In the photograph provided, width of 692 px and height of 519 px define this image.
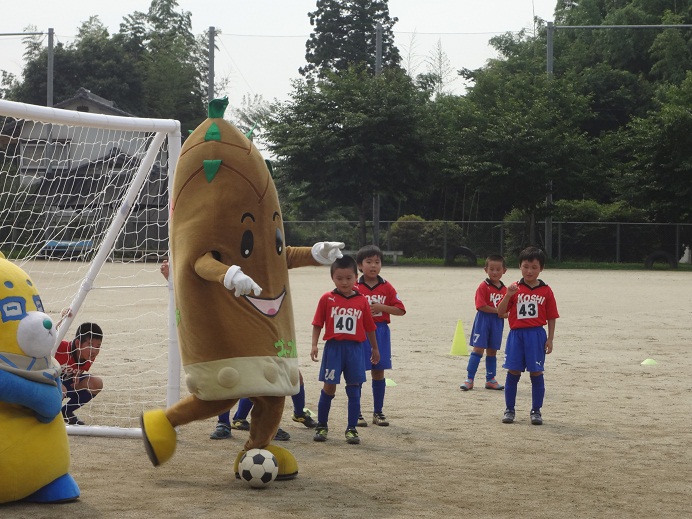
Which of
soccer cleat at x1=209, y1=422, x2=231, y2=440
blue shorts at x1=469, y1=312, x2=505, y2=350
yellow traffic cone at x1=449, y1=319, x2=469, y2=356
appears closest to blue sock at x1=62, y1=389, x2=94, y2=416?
soccer cleat at x1=209, y1=422, x2=231, y2=440

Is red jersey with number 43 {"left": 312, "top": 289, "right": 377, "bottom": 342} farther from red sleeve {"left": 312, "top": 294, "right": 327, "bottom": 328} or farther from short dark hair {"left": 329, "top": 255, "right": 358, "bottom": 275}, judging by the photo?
short dark hair {"left": 329, "top": 255, "right": 358, "bottom": 275}

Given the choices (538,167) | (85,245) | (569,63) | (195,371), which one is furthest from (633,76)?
(195,371)

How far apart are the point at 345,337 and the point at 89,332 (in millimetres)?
2045

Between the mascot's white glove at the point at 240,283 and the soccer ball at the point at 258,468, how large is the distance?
1295 millimetres

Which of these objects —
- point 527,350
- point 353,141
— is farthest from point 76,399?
point 353,141

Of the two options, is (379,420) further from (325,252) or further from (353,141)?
(353,141)

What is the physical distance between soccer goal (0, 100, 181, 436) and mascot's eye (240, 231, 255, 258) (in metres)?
1.56

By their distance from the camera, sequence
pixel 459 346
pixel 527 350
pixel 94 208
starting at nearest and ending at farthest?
pixel 527 350, pixel 94 208, pixel 459 346

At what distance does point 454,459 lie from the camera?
7047mm

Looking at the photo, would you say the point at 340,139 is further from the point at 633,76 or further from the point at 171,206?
the point at 171,206

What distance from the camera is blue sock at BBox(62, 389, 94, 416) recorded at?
8.02m

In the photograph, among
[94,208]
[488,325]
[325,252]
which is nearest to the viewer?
[325,252]

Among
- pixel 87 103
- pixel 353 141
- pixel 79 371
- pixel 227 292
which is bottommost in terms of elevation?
pixel 79 371

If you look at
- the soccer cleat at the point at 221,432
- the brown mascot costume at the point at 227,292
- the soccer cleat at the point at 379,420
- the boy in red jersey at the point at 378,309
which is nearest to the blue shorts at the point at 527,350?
the boy in red jersey at the point at 378,309
